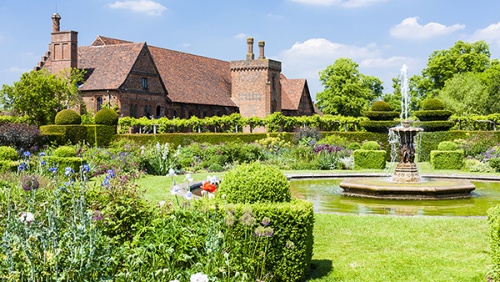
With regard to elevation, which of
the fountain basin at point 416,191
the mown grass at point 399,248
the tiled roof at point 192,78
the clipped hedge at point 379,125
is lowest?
the mown grass at point 399,248

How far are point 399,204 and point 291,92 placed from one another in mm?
50013

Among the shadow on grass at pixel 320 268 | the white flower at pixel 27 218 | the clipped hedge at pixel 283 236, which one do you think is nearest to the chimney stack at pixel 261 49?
the shadow on grass at pixel 320 268

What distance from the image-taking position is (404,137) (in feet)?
51.9

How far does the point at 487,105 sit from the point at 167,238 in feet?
173

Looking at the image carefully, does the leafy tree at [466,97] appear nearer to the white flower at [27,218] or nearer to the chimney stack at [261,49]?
the chimney stack at [261,49]

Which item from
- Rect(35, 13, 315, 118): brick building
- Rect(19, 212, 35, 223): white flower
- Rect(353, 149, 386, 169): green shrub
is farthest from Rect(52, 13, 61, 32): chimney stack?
Rect(19, 212, 35, 223): white flower

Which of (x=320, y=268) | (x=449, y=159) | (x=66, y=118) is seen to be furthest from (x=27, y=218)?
(x=66, y=118)

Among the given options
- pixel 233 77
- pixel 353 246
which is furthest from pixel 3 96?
pixel 353 246

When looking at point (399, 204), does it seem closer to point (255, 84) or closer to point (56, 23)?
point (56, 23)

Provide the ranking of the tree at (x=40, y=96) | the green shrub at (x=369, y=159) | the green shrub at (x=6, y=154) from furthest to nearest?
the tree at (x=40, y=96)
the green shrub at (x=369, y=159)
the green shrub at (x=6, y=154)

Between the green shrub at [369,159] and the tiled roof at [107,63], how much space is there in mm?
22470

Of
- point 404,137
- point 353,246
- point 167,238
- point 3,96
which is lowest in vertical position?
point 353,246

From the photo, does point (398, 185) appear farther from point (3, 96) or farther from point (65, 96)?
point (3, 96)

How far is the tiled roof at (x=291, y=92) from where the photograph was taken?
60722mm
